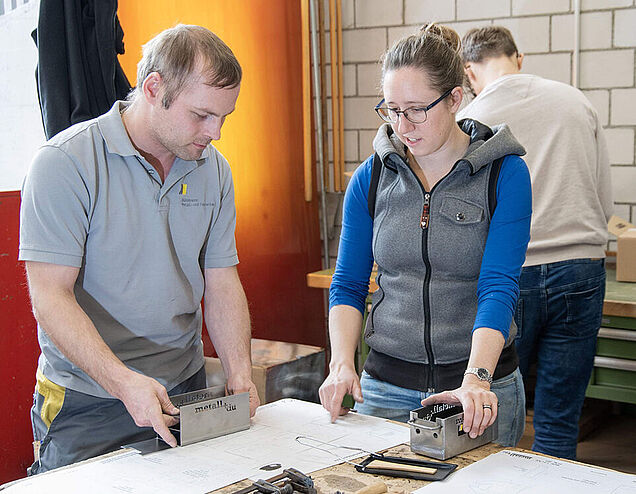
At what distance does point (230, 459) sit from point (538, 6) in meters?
2.88

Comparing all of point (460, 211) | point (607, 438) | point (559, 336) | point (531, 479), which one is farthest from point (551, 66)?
point (531, 479)

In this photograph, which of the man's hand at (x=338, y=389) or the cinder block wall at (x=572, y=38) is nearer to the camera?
the man's hand at (x=338, y=389)

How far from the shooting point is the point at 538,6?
3.60 m

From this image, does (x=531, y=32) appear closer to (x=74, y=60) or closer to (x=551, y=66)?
(x=551, y=66)

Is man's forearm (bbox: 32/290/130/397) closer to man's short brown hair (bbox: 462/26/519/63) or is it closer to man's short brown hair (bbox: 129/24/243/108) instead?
man's short brown hair (bbox: 129/24/243/108)

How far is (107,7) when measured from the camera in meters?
2.56

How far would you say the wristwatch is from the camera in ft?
5.19

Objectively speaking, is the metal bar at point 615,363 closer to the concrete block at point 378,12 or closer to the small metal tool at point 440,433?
the small metal tool at point 440,433

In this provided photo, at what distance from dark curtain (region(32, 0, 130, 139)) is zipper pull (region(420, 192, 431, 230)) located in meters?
1.31

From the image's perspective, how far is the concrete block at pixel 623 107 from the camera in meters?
3.47

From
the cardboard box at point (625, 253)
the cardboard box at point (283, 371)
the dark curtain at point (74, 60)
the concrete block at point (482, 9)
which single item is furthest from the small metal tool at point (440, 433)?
the concrete block at point (482, 9)

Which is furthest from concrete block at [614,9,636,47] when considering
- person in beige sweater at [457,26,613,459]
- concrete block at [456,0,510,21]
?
person in beige sweater at [457,26,613,459]

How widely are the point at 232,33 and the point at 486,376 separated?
2555 mm

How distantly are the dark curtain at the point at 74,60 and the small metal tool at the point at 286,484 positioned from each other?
159cm
